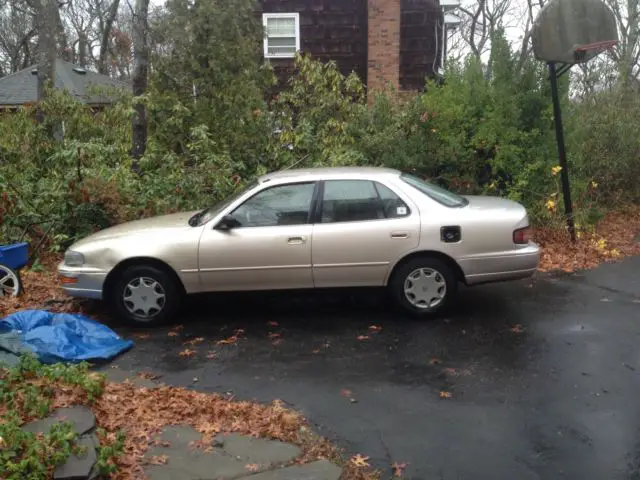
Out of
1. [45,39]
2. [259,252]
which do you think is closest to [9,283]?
[259,252]

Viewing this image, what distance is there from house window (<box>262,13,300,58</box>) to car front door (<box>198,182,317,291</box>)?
42.4 ft

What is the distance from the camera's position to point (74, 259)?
6.33m

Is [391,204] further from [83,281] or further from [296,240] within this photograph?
[83,281]

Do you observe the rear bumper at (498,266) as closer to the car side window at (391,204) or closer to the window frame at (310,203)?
the car side window at (391,204)

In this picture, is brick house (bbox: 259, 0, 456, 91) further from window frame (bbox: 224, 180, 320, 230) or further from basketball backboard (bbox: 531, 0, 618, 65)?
window frame (bbox: 224, 180, 320, 230)

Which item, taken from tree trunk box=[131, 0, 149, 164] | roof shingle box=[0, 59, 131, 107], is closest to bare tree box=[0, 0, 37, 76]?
roof shingle box=[0, 59, 131, 107]

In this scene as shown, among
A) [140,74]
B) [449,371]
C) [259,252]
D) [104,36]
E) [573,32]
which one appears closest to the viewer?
[449,371]

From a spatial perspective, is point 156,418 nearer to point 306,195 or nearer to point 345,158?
point 306,195

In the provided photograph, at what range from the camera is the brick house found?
59.3ft

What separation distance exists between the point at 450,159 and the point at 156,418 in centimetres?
690

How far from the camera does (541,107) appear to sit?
32.3 feet

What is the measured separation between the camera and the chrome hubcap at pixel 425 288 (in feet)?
20.5

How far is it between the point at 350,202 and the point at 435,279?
1119 millimetres

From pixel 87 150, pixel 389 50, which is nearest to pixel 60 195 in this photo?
pixel 87 150
